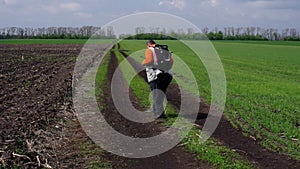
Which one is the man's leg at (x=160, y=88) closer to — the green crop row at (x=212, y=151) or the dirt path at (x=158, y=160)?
the green crop row at (x=212, y=151)

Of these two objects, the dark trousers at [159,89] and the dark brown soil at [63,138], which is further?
the dark trousers at [159,89]

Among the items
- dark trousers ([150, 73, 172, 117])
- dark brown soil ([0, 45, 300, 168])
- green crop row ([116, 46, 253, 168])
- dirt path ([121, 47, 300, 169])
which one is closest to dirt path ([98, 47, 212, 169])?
dark brown soil ([0, 45, 300, 168])

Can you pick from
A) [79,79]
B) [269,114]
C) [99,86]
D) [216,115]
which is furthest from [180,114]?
[79,79]

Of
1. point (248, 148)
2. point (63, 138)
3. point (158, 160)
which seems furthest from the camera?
point (63, 138)

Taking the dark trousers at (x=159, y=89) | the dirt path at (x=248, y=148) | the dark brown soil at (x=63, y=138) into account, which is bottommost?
the dirt path at (x=248, y=148)

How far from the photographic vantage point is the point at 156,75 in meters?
11.9

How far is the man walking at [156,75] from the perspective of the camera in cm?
1173

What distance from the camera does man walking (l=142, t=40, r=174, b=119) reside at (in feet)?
38.5

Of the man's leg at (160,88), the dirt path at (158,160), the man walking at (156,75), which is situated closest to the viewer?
the dirt path at (158,160)

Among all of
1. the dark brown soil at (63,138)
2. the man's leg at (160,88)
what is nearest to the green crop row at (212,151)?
the dark brown soil at (63,138)

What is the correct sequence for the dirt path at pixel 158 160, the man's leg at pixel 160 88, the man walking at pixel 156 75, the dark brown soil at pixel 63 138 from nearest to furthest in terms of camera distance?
the dirt path at pixel 158 160 → the dark brown soil at pixel 63 138 → the man walking at pixel 156 75 → the man's leg at pixel 160 88

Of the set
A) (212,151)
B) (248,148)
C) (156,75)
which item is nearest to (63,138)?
(156,75)

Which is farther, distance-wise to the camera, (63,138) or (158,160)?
(63,138)

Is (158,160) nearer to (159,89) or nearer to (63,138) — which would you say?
(63,138)
